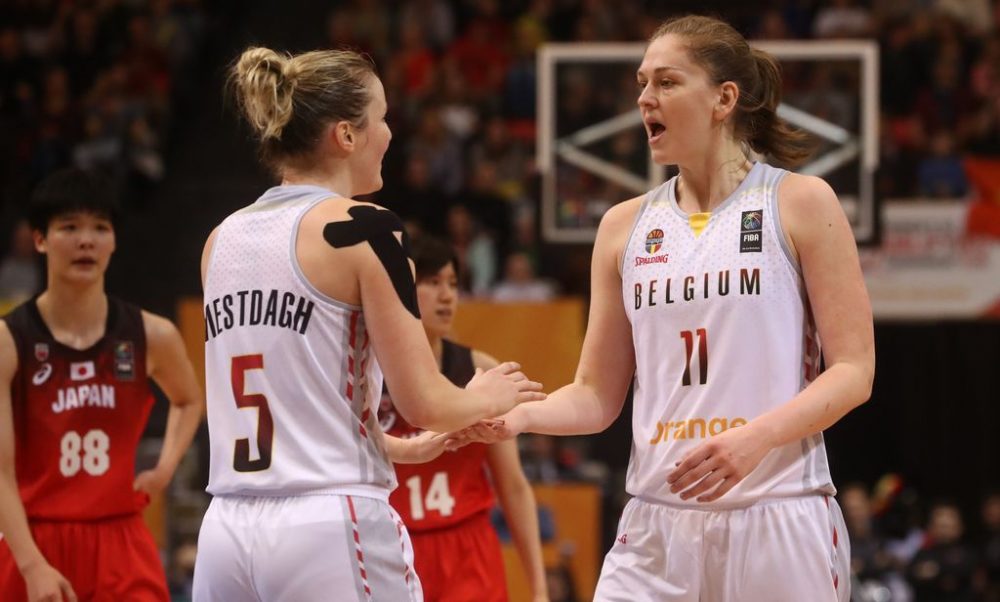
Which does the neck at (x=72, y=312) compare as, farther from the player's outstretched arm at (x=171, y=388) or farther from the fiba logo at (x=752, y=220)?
the fiba logo at (x=752, y=220)

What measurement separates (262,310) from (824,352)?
1491mm

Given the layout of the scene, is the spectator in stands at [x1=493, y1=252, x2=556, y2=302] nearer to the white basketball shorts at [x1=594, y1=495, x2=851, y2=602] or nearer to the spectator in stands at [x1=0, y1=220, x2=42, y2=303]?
the spectator in stands at [x1=0, y1=220, x2=42, y2=303]

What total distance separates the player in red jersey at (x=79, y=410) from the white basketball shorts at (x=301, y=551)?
1587 mm

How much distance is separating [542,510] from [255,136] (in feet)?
21.1

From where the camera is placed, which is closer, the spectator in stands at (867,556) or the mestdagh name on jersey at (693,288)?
the mestdagh name on jersey at (693,288)

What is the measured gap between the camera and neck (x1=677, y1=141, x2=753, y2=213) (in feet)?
13.3

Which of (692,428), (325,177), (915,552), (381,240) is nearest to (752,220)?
(692,428)

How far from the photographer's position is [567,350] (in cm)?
1083

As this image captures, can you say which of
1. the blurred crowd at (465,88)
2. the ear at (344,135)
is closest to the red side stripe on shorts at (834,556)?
the ear at (344,135)

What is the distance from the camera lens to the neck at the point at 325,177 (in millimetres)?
3674

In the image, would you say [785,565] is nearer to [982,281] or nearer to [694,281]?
[694,281]

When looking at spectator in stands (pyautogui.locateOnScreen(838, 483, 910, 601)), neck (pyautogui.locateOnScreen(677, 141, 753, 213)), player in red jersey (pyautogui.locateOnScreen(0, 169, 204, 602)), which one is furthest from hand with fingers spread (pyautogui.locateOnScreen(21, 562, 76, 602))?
spectator in stands (pyautogui.locateOnScreen(838, 483, 910, 601))

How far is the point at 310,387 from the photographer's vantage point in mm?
3463

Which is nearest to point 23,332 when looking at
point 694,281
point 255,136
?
point 255,136
